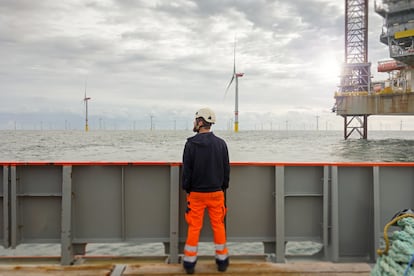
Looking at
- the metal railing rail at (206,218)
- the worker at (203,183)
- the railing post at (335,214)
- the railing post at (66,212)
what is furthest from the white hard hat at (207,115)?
the railing post at (66,212)

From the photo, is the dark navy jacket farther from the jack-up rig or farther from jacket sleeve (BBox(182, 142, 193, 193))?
the jack-up rig

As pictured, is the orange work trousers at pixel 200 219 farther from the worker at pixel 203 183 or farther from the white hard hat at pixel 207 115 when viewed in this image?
the white hard hat at pixel 207 115

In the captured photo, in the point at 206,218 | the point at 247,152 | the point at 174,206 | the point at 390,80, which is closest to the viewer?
the point at 174,206

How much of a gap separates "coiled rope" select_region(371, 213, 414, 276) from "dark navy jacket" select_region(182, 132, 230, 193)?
2.06 metres

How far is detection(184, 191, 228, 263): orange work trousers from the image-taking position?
4410 mm

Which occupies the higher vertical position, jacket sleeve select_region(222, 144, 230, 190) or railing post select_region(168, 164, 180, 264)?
jacket sleeve select_region(222, 144, 230, 190)

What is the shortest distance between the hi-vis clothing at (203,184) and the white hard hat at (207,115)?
188mm

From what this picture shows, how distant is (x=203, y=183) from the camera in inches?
174

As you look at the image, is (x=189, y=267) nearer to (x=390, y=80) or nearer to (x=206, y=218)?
(x=206, y=218)

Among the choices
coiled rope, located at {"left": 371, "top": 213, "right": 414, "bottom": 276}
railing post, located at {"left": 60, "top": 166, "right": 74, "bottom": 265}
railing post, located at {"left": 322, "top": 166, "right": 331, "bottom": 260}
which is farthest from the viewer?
railing post, located at {"left": 322, "top": 166, "right": 331, "bottom": 260}

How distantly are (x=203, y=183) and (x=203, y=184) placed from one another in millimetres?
13

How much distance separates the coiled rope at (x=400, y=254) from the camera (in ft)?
10.5

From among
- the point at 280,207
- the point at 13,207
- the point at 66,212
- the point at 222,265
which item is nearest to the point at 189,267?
the point at 222,265

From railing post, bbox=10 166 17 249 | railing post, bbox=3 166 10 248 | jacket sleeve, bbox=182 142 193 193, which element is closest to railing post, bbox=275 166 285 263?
jacket sleeve, bbox=182 142 193 193
